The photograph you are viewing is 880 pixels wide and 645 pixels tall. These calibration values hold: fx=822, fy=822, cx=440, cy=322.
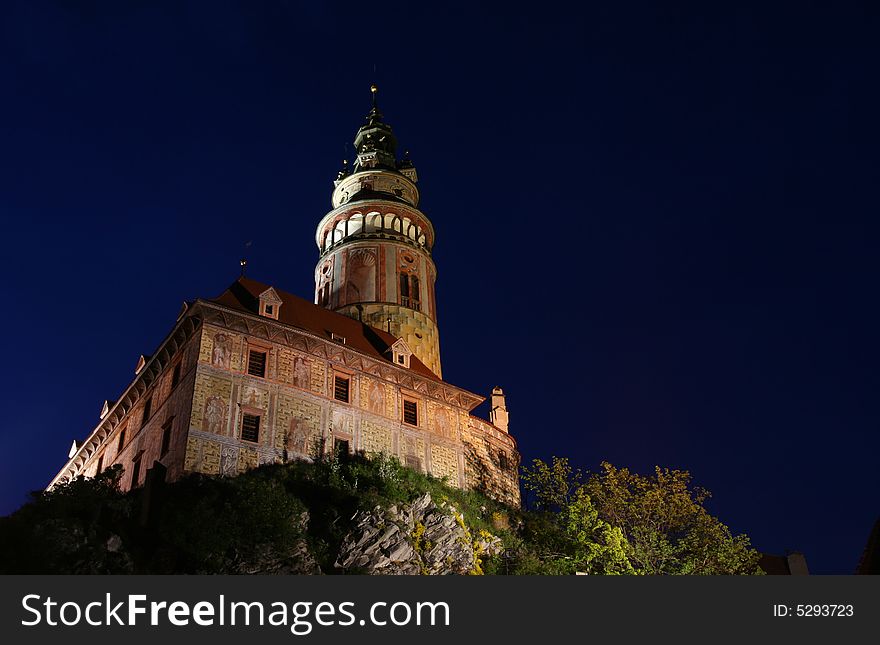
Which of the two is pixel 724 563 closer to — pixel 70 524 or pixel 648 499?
pixel 648 499

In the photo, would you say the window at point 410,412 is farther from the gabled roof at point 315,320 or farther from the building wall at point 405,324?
the building wall at point 405,324

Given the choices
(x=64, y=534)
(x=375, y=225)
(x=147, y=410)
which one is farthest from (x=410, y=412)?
(x=64, y=534)

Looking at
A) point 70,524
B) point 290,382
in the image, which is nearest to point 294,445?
point 290,382

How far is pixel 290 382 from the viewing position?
34.8 metres

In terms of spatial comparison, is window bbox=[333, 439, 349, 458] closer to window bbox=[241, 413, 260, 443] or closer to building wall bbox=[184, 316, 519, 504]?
building wall bbox=[184, 316, 519, 504]

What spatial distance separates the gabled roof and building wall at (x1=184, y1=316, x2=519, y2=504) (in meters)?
1.35

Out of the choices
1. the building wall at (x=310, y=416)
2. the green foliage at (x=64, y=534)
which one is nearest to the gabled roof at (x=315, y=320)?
the building wall at (x=310, y=416)

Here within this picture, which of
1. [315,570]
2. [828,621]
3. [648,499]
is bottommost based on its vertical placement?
[828,621]

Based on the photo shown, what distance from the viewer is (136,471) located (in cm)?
3494

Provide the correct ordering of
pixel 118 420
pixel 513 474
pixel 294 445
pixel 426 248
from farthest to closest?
pixel 426 248, pixel 513 474, pixel 118 420, pixel 294 445

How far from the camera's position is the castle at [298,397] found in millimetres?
32375

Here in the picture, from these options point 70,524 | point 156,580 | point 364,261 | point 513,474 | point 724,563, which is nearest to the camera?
point 156,580

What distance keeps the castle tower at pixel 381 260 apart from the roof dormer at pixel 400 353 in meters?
6.69

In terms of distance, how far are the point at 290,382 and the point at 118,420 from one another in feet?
37.4
